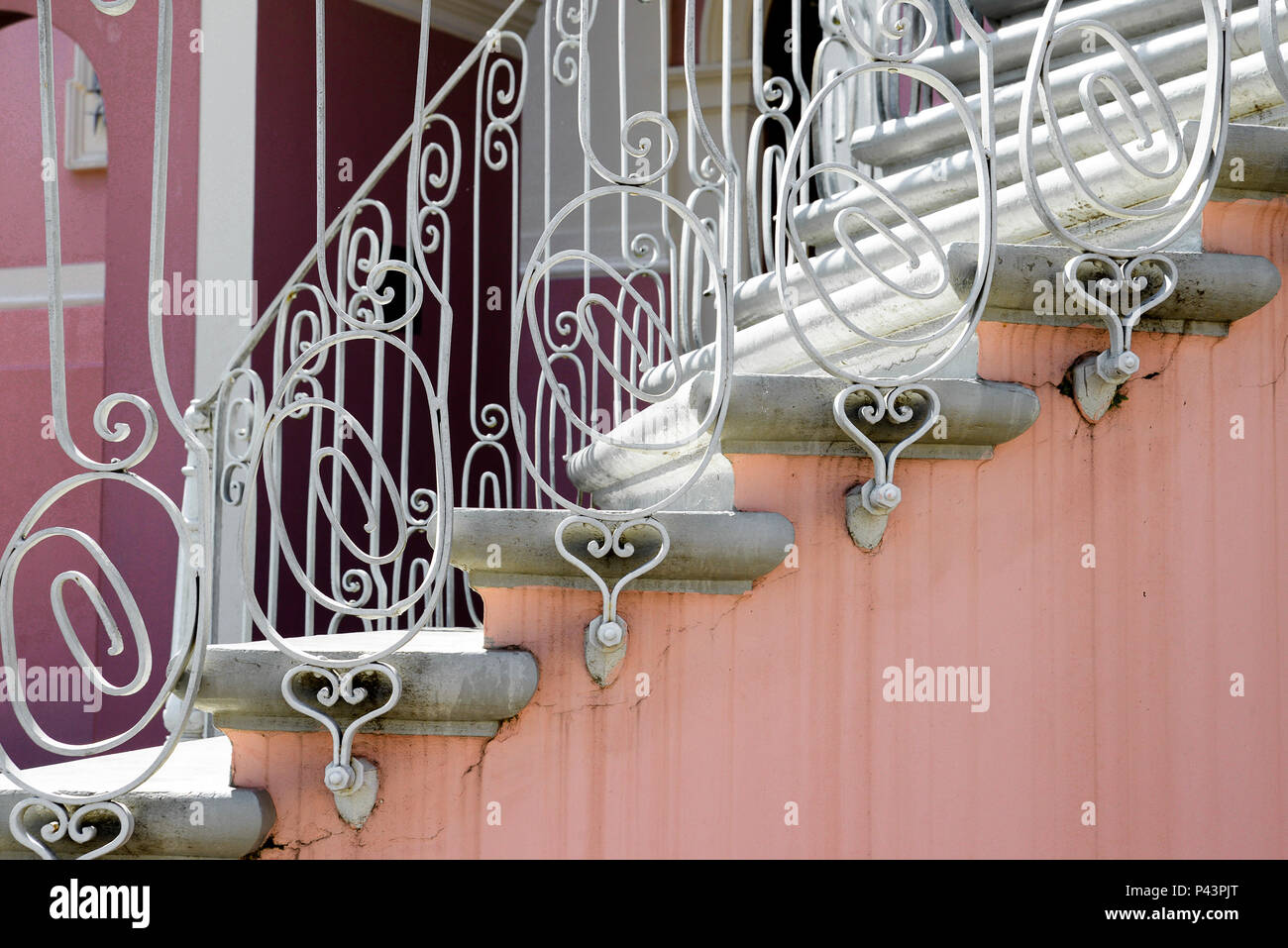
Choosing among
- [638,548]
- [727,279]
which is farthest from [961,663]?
[727,279]

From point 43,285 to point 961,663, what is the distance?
6.57 meters

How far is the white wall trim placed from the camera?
6.79 meters

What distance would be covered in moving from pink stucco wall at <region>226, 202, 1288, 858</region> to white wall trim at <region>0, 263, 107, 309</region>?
5.25 m

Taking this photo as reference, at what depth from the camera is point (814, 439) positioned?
2.21 meters

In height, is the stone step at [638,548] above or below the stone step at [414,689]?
above

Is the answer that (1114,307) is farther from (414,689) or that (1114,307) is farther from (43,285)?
(43,285)

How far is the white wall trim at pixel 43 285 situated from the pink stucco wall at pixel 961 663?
17.2 feet

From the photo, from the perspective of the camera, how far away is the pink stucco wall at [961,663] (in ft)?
7.16

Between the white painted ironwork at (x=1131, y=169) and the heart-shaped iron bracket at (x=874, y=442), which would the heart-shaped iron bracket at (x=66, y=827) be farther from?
the white painted ironwork at (x=1131, y=169)

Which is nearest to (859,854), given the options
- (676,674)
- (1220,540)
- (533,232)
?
(676,674)

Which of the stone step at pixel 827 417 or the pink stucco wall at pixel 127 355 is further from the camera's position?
the pink stucco wall at pixel 127 355

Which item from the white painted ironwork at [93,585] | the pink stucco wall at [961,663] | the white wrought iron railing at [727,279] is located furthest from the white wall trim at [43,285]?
the pink stucco wall at [961,663]
